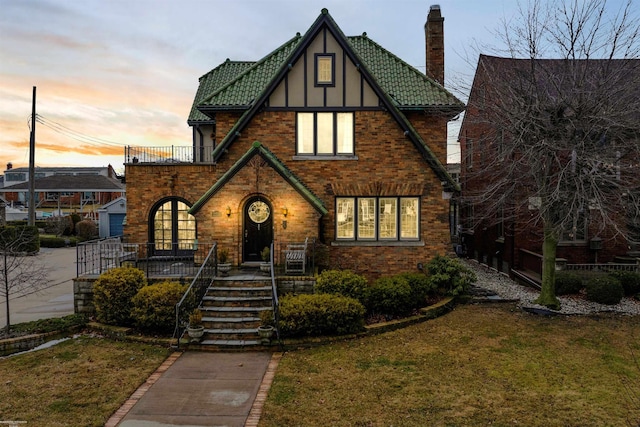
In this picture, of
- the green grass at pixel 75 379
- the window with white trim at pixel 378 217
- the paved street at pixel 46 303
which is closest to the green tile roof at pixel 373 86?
the window with white trim at pixel 378 217

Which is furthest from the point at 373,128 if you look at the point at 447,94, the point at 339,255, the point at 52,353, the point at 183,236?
the point at 52,353

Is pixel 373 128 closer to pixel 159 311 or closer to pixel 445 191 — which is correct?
pixel 445 191

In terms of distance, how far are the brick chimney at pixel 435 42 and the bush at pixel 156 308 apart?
1508cm

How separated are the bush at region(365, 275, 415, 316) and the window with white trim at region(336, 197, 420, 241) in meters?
3.30

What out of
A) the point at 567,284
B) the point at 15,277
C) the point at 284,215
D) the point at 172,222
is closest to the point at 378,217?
the point at 284,215

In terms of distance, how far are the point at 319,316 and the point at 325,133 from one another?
7895 millimetres

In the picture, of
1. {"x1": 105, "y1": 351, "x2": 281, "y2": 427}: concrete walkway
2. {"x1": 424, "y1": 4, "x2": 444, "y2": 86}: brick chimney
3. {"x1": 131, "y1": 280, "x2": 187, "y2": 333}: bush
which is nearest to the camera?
{"x1": 105, "y1": 351, "x2": 281, "y2": 427}: concrete walkway

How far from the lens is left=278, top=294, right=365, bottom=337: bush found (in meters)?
11.0

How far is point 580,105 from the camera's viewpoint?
1287 centimetres

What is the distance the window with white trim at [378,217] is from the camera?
16.3 m

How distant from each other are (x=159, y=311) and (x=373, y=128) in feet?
32.7

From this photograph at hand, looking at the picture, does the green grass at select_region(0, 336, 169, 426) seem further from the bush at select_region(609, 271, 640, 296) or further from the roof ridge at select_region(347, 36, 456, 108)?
the bush at select_region(609, 271, 640, 296)

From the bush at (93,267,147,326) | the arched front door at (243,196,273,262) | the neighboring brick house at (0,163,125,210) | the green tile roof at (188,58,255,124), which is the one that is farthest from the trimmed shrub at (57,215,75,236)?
the bush at (93,267,147,326)

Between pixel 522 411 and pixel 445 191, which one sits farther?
pixel 445 191
